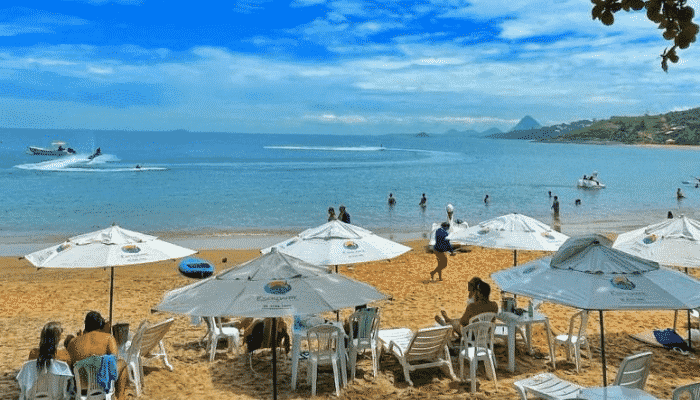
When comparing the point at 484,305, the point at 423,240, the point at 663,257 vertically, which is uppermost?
the point at 663,257

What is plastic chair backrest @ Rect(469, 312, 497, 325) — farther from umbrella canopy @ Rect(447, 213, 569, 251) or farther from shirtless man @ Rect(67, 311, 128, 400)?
shirtless man @ Rect(67, 311, 128, 400)

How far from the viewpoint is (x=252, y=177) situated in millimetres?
61906

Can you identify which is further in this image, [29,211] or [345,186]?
[345,186]

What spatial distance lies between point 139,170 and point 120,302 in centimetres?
5924

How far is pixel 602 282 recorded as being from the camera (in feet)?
17.2

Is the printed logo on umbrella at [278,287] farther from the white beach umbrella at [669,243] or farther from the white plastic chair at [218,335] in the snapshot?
the white beach umbrella at [669,243]

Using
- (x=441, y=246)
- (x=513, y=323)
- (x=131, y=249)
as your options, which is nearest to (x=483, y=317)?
(x=513, y=323)

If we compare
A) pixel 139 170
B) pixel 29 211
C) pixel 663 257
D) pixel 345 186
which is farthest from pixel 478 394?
pixel 139 170

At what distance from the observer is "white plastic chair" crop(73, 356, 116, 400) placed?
6.02 meters

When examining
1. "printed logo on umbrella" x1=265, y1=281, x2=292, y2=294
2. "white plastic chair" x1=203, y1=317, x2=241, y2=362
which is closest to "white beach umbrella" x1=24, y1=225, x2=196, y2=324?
"white plastic chair" x1=203, y1=317, x2=241, y2=362

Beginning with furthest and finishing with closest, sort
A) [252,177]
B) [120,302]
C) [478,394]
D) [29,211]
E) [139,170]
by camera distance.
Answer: [139,170]
[252,177]
[29,211]
[120,302]
[478,394]

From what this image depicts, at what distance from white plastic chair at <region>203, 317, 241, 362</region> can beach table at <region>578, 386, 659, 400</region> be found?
5083mm

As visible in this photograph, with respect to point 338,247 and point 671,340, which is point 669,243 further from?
point 338,247

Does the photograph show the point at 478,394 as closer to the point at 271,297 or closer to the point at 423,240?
the point at 271,297
